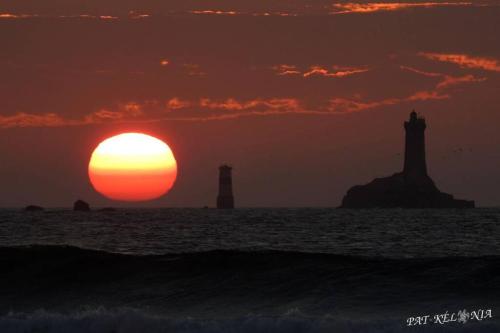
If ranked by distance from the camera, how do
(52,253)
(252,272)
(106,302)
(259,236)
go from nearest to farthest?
(106,302), (252,272), (52,253), (259,236)

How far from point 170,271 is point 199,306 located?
7.56m

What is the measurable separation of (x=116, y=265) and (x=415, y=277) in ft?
48.4

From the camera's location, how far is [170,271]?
4088 centimetres

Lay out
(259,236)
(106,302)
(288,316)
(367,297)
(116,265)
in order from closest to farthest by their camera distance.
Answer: (288,316) → (367,297) → (106,302) → (116,265) → (259,236)

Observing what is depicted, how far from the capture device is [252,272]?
1555 inches

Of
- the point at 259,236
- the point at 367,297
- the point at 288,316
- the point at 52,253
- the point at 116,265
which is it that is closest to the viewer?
the point at 288,316

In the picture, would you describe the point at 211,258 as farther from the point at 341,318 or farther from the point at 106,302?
the point at 341,318

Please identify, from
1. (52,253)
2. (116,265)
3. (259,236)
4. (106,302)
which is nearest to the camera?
(106,302)

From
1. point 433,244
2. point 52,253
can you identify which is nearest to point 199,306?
point 52,253

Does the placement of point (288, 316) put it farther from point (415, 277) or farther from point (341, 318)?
point (415, 277)

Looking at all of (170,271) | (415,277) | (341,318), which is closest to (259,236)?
(170,271)

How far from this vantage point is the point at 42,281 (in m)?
40.7

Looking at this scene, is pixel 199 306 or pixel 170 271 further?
pixel 170 271

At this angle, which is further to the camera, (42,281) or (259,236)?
(259,236)
